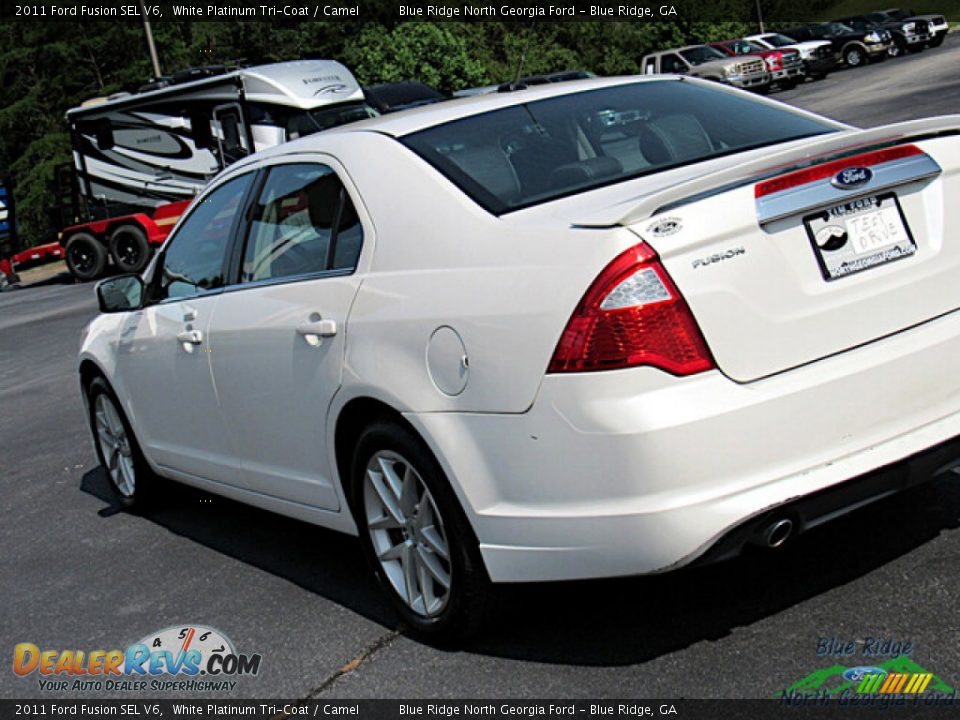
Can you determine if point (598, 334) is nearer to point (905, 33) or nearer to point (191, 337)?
point (191, 337)

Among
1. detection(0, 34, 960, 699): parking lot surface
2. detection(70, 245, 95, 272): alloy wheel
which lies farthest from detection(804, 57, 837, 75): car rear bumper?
detection(0, 34, 960, 699): parking lot surface

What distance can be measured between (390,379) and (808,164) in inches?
53.7

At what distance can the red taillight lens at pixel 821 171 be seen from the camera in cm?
367

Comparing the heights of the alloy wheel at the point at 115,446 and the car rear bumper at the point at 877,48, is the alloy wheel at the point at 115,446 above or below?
above

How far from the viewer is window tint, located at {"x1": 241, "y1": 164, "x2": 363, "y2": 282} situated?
4617 mm

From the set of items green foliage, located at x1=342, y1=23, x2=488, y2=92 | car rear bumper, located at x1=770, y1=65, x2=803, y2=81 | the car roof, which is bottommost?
car rear bumper, located at x1=770, y1=65, x2=803, y2=81

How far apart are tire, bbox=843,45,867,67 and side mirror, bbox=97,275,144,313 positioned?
46.7 m

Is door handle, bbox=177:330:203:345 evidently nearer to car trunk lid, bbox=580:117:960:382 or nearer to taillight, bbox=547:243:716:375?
car trunk lid, bbox=580:117:960:382

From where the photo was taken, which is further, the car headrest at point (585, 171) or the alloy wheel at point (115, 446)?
the alloy wheel at point (115, 446)

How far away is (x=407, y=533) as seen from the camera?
4367 millimetres

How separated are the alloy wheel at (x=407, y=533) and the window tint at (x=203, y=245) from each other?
4.59 feet

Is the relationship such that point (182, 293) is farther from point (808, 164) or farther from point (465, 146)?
point (808, 164)

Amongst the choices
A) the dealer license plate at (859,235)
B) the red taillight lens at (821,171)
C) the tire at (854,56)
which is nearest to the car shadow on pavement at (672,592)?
the dealer license plate at (859,235)

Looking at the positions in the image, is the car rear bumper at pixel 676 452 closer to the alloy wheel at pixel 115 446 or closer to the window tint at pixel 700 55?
the alloy wheel at pixel 115 446
